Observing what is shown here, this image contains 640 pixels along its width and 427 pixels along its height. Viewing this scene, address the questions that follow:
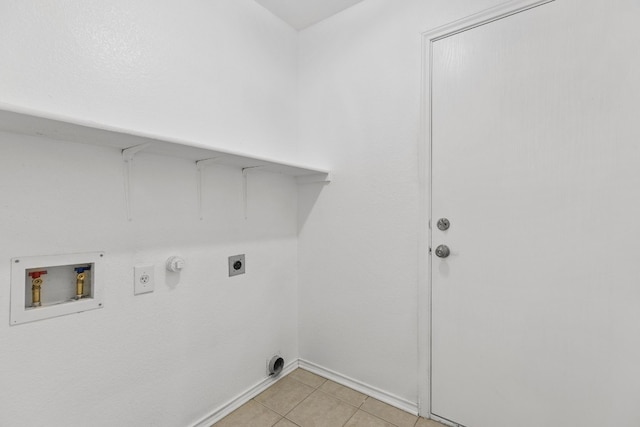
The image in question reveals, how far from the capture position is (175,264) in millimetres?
1323

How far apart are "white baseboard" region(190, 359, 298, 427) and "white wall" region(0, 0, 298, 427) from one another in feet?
0.11

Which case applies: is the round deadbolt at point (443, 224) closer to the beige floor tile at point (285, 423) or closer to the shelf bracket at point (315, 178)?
the shelf bracket at point (315, 178)

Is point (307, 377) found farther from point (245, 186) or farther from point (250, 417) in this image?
point (245, 186)

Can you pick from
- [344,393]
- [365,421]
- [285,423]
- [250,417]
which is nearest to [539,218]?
[365,421]

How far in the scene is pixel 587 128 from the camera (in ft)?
3.78

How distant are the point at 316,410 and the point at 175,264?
1102mm

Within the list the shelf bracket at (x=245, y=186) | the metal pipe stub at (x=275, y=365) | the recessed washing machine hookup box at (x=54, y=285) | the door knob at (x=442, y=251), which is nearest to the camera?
the recessed washing machine hookup box at (x=54, y=285)

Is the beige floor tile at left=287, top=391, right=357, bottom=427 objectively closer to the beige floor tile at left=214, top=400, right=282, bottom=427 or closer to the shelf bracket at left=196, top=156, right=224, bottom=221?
the beige floor tile at left=214, top=400, right=282, bottom=427

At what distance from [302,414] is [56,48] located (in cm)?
196

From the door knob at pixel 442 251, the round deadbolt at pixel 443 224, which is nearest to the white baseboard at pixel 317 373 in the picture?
the door knob at pixel 442 251

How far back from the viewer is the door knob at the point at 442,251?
4.78ft

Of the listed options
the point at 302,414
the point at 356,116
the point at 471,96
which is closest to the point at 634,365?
the point at 471,96

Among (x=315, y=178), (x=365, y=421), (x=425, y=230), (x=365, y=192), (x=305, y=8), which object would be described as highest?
(x=305, y=8)

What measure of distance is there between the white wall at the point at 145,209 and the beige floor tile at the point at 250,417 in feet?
0.32
